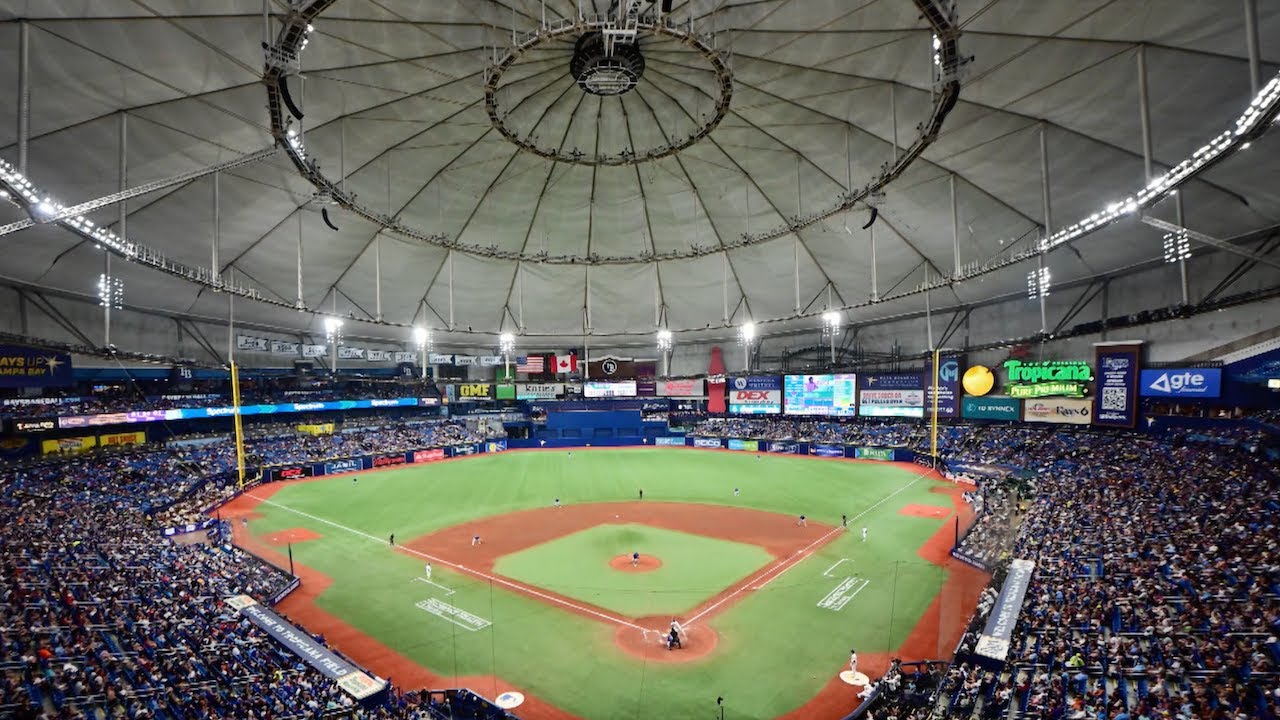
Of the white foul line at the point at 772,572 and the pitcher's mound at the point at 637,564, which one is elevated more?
the white foul line at the point at 772,572

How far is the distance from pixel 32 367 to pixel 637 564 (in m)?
43.3

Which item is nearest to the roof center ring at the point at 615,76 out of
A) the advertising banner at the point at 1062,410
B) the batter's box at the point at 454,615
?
the batter's box at the point at 454,615

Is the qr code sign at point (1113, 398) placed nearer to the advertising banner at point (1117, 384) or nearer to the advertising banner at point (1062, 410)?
the advertising banner at point (1117, 384)

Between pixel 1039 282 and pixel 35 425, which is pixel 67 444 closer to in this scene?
pixel 35 425

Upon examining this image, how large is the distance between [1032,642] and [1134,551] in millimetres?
7880

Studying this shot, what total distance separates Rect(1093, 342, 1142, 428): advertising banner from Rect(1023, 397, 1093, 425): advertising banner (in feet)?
3.40

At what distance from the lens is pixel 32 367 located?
4106cm

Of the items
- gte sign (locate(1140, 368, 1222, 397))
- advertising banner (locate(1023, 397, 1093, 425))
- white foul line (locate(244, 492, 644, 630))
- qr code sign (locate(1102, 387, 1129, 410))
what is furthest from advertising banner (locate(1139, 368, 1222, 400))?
white foul line (locate(244, 492, 644, 630))

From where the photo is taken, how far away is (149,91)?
22984 mm

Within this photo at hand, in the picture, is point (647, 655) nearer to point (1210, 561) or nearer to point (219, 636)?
point (219, 636)

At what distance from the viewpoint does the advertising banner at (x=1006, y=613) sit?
1872cm

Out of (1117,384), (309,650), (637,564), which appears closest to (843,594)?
(637,564)

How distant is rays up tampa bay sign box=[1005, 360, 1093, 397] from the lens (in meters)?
45.7

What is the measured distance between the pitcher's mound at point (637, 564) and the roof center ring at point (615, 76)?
2162 centimetres
